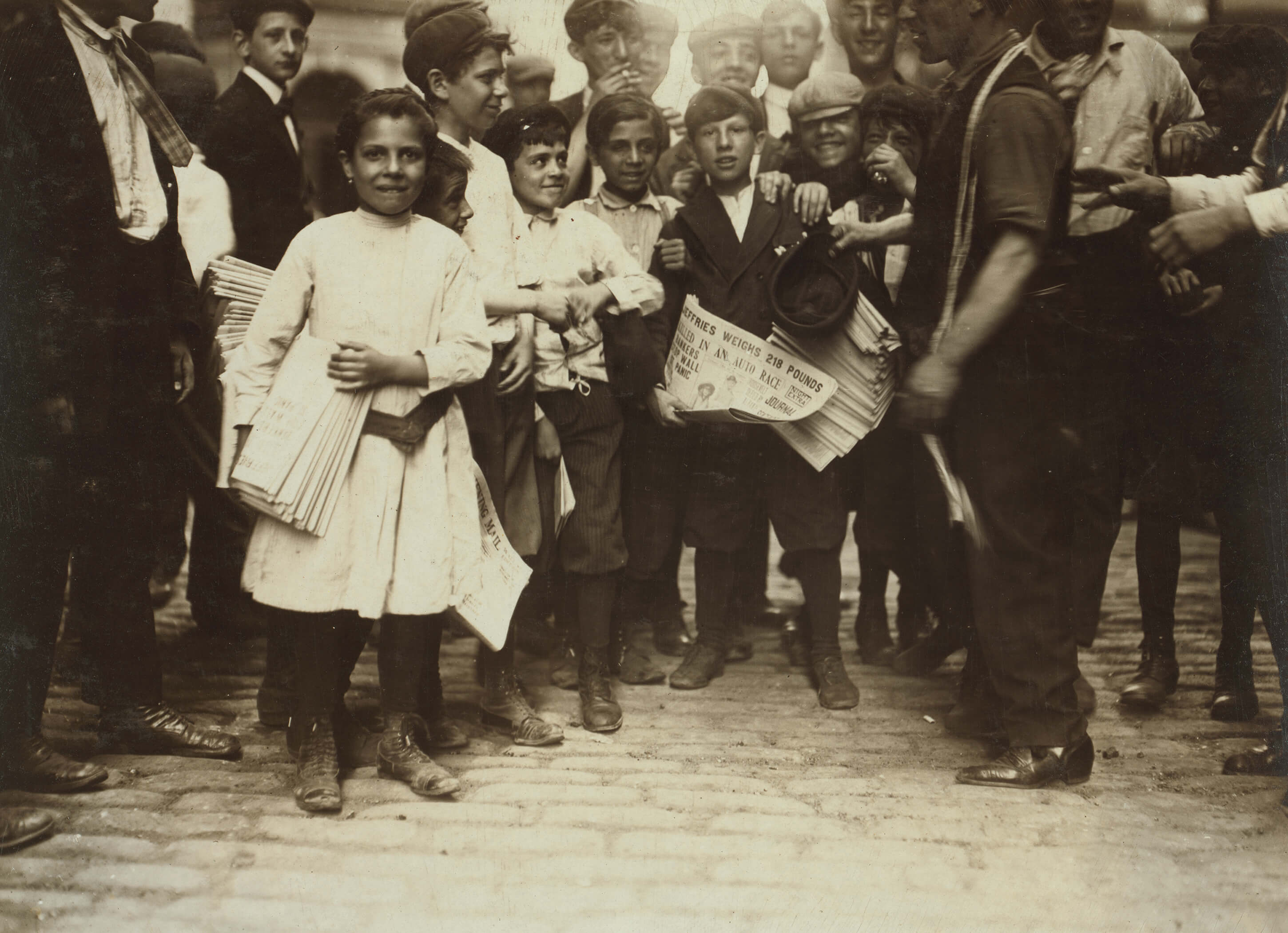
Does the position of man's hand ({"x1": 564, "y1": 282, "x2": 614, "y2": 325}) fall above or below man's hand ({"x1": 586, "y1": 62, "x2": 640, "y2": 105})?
below

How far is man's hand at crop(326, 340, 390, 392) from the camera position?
2.85 m

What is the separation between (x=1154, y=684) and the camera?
3.43 meters

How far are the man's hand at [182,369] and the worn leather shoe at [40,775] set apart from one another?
1.07 meters

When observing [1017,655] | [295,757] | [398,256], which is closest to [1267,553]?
[1017,655]

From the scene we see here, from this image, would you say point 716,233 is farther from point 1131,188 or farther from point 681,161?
point 1131,188

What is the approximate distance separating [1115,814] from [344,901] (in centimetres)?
215

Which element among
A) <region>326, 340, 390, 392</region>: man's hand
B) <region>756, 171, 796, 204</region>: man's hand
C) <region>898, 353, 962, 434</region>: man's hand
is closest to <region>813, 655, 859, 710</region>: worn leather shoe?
<region>898, 353, 962, 434</region>: man's hand

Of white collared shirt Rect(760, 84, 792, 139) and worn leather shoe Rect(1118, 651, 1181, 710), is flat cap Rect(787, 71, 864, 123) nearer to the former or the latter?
white collared shirt Rect(760, 84, 792, 139)

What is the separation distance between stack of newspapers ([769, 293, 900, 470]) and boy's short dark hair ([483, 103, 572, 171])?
3.12 feet

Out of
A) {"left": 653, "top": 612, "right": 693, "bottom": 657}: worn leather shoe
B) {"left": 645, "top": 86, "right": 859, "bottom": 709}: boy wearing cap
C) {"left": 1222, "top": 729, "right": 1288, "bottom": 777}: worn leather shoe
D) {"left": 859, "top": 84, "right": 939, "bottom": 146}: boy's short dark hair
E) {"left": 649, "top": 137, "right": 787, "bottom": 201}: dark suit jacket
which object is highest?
{"left": 859, "top": 84, "right": 939, "bottom": 146}: boy's short dark hair

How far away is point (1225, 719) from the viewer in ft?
10.8

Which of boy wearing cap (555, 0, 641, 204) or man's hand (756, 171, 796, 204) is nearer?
boy wearing cap (555, 0, 641, 204)

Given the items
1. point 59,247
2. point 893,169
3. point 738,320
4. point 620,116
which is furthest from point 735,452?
point 59,247

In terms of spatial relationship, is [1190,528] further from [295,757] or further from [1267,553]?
[295,757]
